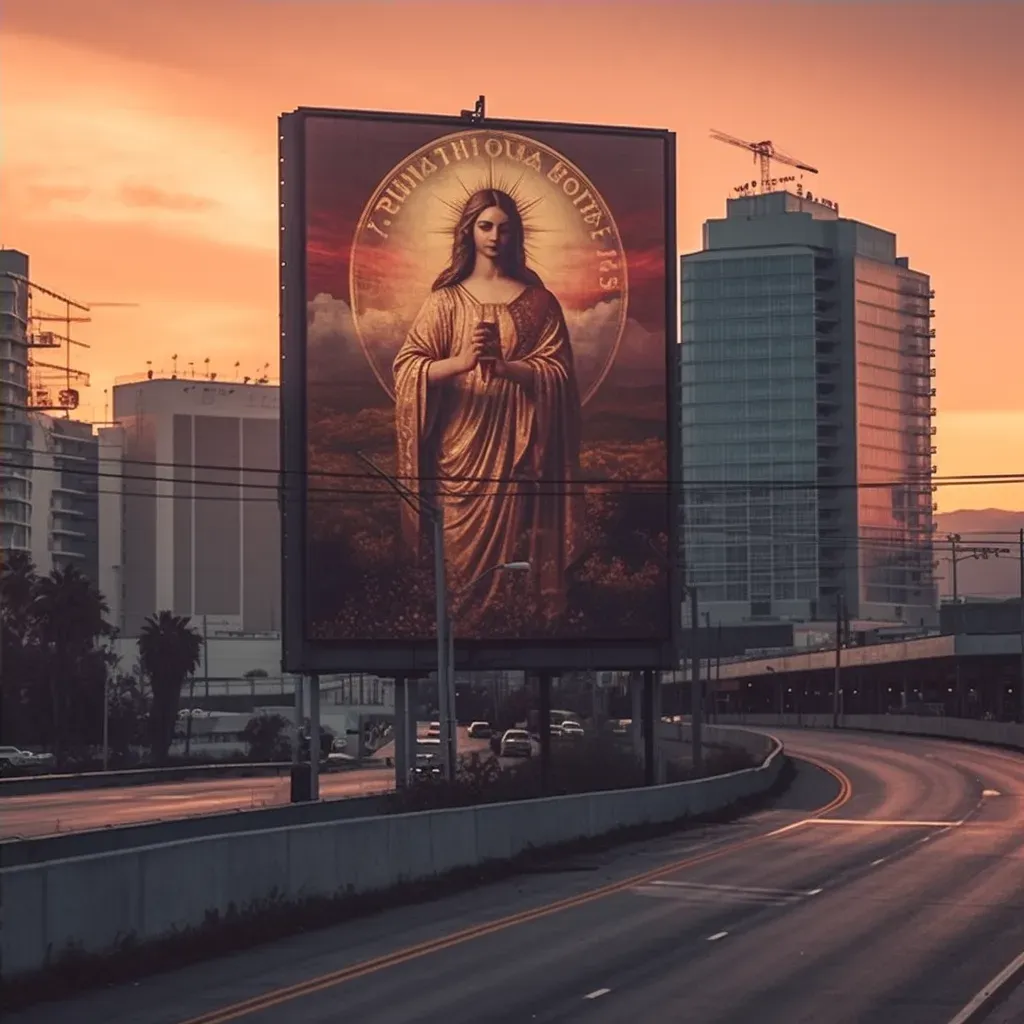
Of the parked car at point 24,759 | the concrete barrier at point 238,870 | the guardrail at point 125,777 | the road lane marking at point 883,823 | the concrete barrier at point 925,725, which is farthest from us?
the parked car at point 24,759

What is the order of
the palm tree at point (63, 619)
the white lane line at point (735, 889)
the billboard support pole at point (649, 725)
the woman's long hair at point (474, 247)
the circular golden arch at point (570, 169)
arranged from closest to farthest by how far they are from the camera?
the white lane line at point (735, 889) → the circular golden arch at point (570, 169) → the woman's long hair at point (474, 247) → the billboard support pole at point (649, 725) → the palm tree at point (63, 619)

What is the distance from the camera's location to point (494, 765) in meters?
50.5

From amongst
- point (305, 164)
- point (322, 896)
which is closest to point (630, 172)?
point (305, 164)

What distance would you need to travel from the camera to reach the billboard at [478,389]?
56.8 metres

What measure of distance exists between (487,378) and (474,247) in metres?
3.78

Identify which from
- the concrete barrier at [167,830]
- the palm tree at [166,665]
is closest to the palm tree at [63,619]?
the palm tree at [166,665]

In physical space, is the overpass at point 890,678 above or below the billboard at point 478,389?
below

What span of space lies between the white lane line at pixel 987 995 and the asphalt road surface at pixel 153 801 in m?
27.3

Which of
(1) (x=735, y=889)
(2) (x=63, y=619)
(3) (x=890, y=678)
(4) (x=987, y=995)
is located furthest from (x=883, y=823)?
(3) (x=890, y=678)

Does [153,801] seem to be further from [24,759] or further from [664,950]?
[24,759]

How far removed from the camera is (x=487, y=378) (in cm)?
5800

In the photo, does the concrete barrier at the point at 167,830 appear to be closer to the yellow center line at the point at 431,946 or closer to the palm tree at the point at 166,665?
the yellow center line at the point at 431,946

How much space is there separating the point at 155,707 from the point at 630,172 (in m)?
79.7

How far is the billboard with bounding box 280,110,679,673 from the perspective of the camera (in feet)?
186
